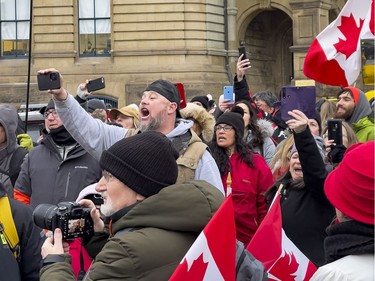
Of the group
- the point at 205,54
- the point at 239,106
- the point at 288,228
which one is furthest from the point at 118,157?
the point at 205,54

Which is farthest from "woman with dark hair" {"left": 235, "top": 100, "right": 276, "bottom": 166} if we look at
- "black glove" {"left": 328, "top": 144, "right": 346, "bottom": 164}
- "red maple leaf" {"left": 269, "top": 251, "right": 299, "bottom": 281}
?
"red maple leaf" {"left": 269, "top": 251, "right": 299, "bottom": 281}

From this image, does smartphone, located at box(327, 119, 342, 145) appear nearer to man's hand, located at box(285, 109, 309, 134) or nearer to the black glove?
the black glove

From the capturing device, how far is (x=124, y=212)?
12.8 ft

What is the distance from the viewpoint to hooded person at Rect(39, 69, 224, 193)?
5742mm

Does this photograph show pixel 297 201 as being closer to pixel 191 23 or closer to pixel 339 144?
pixel 339 144

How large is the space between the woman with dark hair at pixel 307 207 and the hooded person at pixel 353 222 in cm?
241

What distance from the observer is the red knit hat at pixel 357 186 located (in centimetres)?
343

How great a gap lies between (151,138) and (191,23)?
29.0 m

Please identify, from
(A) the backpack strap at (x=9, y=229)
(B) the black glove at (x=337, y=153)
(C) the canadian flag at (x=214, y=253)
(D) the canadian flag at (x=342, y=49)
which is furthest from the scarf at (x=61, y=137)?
(C) the canadian flag at (x=214, y=253)

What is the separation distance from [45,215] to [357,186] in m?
1.34

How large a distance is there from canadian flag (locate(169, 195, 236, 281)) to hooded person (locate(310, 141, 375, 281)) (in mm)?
416

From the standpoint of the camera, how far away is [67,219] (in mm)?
3994

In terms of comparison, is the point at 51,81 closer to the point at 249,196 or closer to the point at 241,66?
the point at 249,196

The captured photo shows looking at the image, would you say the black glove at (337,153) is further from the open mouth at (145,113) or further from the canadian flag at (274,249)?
the open mouth at (145,113)
